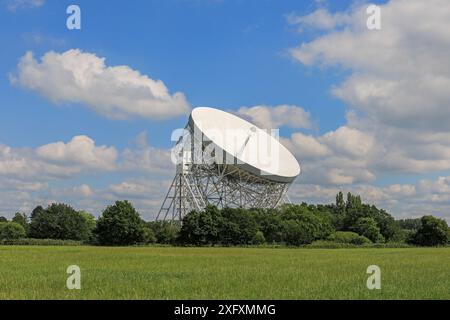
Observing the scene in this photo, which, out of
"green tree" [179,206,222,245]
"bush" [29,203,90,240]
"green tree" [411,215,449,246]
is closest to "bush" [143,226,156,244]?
"green tree" [179,206,222,245]

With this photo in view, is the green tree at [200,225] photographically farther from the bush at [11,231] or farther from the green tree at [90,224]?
the bush at [11,231]

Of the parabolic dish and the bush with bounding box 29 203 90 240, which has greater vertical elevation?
the parabolic dish

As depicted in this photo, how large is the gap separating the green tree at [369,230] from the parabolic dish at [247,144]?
109 ft

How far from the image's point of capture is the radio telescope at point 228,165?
67188 millimetres

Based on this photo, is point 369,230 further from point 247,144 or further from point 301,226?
point 247,144

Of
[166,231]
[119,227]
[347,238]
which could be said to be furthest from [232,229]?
[347,238]

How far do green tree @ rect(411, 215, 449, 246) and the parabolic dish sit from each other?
26.9 meters

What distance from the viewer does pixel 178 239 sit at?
250ft

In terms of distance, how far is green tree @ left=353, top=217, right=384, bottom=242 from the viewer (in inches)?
4001

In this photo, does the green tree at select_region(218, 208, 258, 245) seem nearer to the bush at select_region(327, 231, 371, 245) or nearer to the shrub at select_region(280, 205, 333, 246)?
the shrub at select_region(280, 205, 333, 246)

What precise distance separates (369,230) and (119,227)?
161 ft

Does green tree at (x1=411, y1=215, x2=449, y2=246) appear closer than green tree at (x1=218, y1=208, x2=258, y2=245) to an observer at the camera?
No

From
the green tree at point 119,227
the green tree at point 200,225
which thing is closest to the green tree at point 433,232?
the green tree at point 200,225
